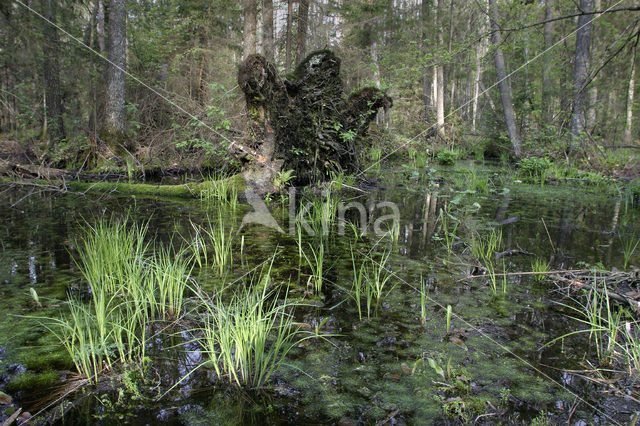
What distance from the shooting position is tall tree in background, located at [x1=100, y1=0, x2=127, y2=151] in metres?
9.52

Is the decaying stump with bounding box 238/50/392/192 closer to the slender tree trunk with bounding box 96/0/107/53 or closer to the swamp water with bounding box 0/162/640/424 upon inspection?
the swamp water with bounding box 0/162/640/424

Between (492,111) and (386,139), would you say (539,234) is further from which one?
(492,111)

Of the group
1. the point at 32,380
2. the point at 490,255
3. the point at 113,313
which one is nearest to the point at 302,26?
the point at 490,255

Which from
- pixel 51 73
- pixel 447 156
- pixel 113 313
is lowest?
pixel 113 313

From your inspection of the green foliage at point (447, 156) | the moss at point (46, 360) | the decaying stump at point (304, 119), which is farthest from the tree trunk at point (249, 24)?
the moss at point (46, 360)

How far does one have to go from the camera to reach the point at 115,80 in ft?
32.3

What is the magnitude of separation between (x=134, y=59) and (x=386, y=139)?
31.1 feet

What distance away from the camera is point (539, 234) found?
16.0 ft

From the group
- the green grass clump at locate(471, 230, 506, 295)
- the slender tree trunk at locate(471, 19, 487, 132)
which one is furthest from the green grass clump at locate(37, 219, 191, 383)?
the slender tree trunk at locate(471, 19, 487, 132)

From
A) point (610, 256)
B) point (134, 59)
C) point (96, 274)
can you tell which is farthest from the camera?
point (134, 59)

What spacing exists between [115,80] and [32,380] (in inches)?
385

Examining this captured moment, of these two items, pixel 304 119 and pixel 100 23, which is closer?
pixel 304 119

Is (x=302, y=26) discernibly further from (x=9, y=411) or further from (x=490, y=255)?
(x=9, y=411)

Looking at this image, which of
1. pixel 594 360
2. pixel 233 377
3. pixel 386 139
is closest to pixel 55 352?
pixel 233 377
